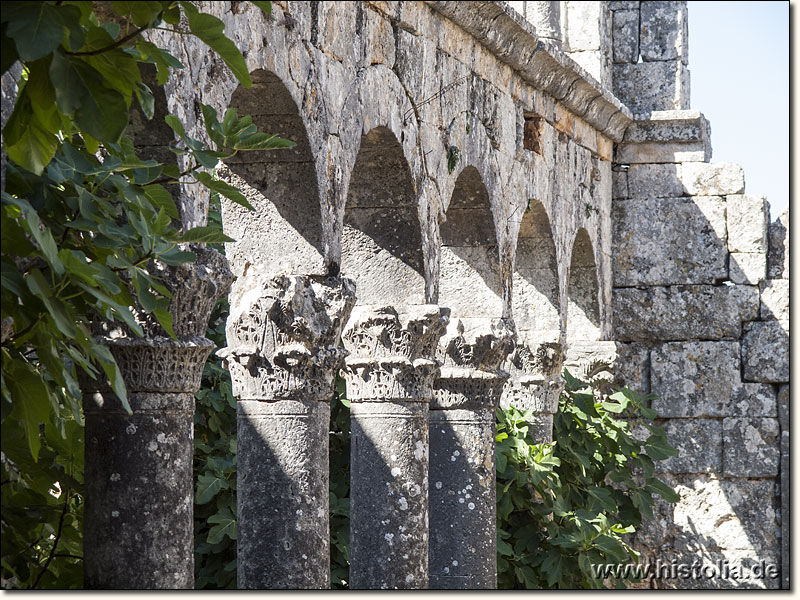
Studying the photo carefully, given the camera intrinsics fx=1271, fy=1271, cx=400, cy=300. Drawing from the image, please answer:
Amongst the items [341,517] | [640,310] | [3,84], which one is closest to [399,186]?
[341,517]

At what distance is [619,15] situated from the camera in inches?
435

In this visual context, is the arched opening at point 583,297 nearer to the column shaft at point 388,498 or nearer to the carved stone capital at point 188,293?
the column shaft at point 388,498

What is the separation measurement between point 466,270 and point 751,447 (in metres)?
4.39

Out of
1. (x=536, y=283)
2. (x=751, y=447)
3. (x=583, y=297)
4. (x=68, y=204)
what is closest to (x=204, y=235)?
(x=68, y=204)

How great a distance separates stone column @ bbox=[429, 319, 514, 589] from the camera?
7.03 metres

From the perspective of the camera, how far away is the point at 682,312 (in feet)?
35.6

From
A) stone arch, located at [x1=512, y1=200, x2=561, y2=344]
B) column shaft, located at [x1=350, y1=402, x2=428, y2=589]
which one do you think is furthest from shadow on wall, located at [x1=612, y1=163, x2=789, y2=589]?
column shaft, located at [x1=350, y1=402, x2=428, y2=589]

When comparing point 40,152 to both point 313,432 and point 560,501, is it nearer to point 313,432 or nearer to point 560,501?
point 313,432

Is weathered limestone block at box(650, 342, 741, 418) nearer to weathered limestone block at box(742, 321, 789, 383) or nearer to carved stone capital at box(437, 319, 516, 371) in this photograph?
weathered limestone block at box(742, 321, 789, 383)

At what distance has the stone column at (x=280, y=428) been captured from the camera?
16.7ft

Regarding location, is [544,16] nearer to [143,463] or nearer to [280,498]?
[280,498]

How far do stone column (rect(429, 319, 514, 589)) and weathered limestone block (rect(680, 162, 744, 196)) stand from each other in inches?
164

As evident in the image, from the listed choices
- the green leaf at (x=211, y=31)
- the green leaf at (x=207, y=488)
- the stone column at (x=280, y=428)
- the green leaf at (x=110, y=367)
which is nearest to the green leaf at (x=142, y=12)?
the green leaf at (x=211, y=31)

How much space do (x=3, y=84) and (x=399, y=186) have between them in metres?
3.57
